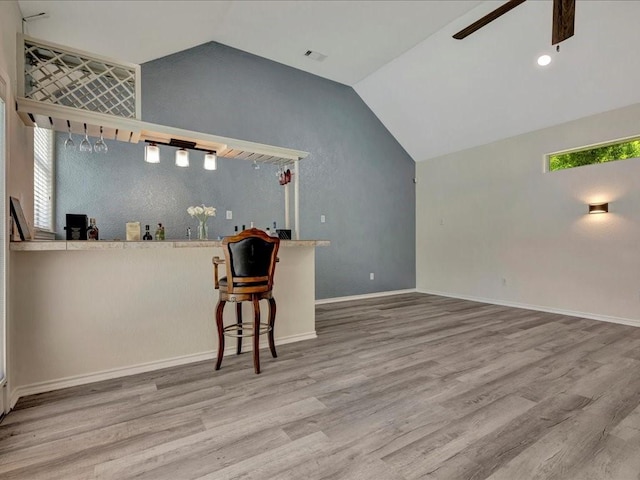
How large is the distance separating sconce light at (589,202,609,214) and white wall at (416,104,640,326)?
6cm

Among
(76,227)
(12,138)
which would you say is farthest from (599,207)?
(12,138)

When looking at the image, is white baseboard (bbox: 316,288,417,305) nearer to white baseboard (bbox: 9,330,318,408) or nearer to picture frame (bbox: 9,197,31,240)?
white baseboard (bbox: 9,330,318,408)

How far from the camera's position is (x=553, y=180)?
462 cm

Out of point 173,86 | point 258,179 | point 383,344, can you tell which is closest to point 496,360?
point 383,344

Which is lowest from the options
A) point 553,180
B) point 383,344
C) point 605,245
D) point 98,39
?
point 383,344

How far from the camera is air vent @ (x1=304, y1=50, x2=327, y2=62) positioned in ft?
15.3

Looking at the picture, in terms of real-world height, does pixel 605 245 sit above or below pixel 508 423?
Answer: above

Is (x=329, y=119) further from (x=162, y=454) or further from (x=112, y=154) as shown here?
(x=162, y=454)

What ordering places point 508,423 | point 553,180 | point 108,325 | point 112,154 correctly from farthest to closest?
point 553,180
point 112,154
point 108,325
point 508,423

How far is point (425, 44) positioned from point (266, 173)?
2.90 m

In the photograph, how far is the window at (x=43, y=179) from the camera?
9.79 feet

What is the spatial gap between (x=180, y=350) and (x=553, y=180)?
207 inches

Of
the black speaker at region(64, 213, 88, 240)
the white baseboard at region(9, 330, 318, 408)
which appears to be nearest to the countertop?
the black speaker at region(64, 213, 88, 240)

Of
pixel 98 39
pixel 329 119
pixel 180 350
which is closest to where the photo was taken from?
pixel 180 350
